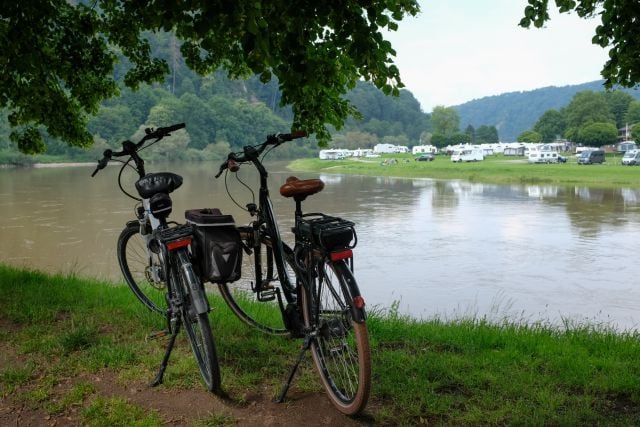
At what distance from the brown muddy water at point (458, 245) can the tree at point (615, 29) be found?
300 centimetres

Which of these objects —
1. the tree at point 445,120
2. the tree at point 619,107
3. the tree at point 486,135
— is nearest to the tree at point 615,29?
the tree at point 619,107

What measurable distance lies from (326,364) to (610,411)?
1.76m

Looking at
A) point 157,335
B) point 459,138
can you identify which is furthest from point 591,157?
point 157,335

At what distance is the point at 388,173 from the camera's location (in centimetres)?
5862

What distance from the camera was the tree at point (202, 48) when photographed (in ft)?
11.6

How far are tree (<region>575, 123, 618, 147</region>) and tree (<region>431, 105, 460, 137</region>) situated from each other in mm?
54021

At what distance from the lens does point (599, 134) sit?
3204 inches

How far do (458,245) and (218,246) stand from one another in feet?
48.9

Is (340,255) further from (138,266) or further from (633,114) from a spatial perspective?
(633,114)

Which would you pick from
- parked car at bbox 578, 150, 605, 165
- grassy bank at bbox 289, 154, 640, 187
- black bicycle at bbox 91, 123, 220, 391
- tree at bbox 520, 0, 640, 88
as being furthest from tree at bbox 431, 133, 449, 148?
black bicycle at bbox 91, 123, 220, 391

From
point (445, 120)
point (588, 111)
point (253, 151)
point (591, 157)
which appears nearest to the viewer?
point (253, 151)

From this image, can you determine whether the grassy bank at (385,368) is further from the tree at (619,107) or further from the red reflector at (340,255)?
the tree at (619,107)

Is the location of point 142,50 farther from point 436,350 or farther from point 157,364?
point 436,350

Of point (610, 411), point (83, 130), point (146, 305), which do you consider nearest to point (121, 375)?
point (146, 305)
